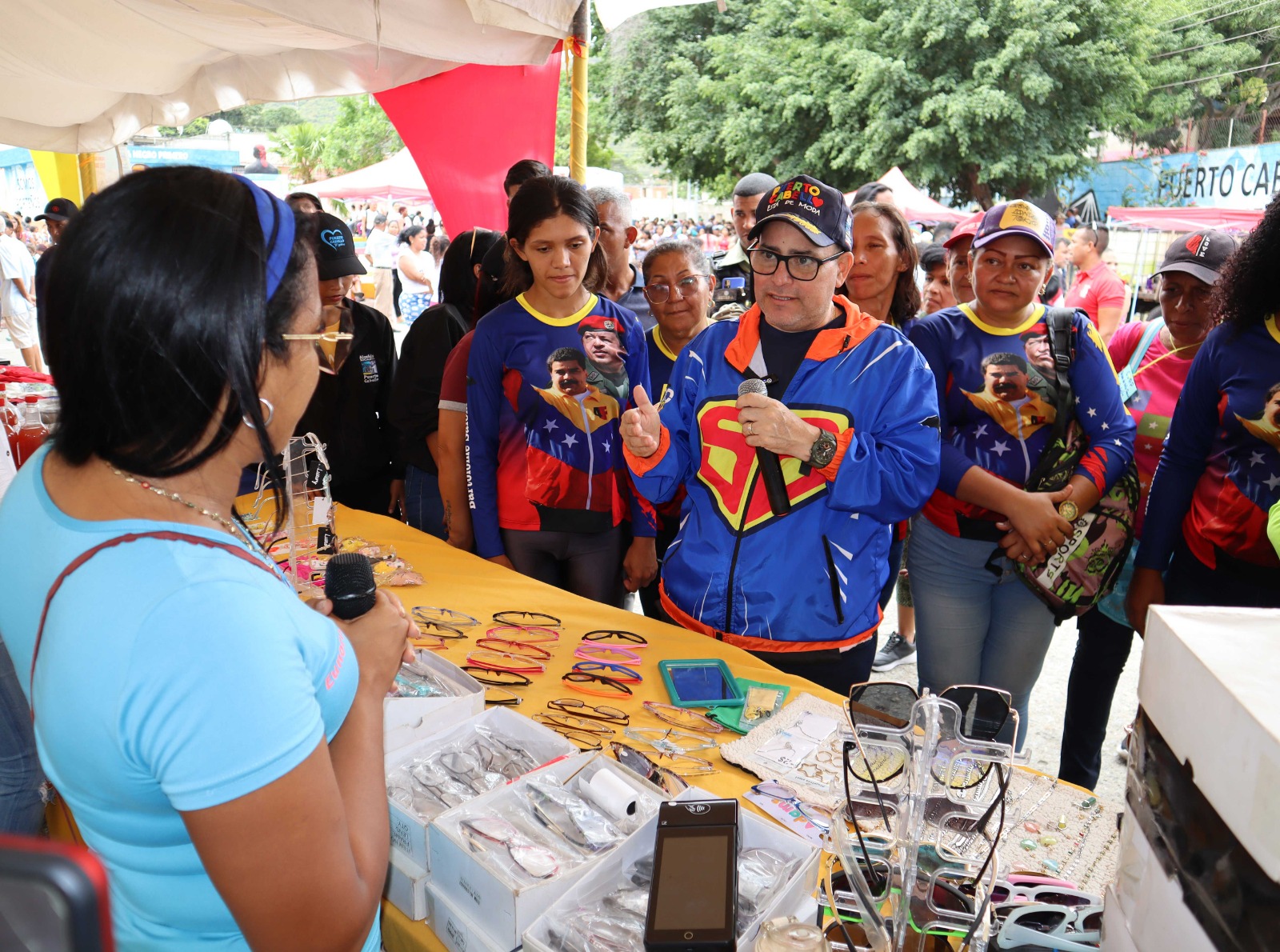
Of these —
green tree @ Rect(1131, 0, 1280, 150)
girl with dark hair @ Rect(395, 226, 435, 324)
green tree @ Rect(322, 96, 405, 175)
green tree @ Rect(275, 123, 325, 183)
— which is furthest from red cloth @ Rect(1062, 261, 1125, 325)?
green tree @ Rect(322, 96, 405, 175)

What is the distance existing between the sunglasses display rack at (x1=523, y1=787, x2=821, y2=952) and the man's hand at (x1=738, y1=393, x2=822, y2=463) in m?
0.77

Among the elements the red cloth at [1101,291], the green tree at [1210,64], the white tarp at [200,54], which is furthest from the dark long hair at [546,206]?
the green tree at [1210,64]

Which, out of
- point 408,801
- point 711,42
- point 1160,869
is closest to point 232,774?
point 408,801

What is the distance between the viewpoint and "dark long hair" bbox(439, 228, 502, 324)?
3.15 meters

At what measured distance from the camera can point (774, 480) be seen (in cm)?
181

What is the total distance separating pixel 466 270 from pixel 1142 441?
2.27 meters

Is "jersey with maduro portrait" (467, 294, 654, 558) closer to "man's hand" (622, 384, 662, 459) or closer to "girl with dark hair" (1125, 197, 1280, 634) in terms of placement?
"man's hand" (622, 384, 662, 459)

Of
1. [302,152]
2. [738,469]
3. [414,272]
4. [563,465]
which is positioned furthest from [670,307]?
[302,152]

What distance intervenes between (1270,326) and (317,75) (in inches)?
164

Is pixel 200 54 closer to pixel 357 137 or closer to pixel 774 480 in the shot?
pixel 774 480

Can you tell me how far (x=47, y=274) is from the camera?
731mm

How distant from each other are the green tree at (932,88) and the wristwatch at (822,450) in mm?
14690

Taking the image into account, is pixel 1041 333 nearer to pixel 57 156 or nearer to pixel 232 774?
pixel 232 774

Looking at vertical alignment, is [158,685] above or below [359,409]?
above
